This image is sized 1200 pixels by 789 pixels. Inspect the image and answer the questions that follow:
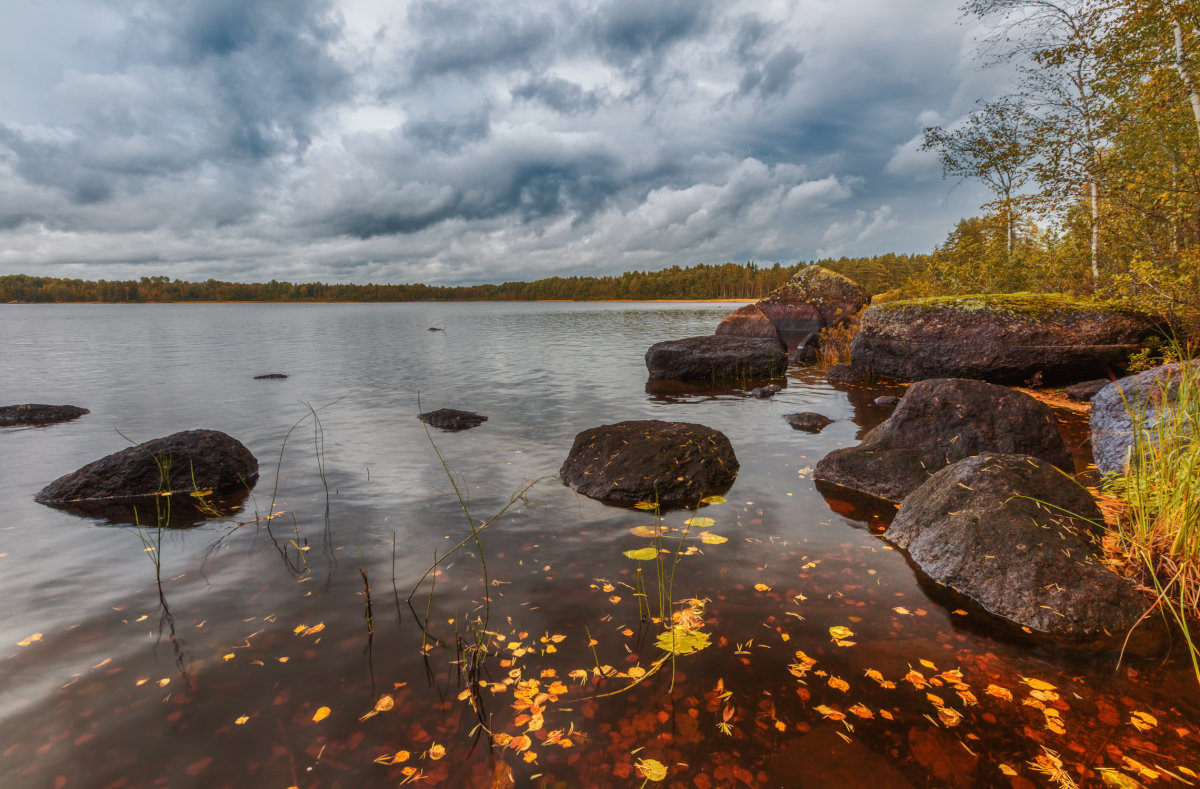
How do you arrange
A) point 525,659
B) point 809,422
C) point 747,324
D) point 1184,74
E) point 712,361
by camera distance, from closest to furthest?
point 525,659 < point 809,422 < point 1184,74 < point 712,361 < point 747,324

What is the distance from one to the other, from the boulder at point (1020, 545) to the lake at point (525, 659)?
0.80ft

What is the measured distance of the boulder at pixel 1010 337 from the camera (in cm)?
1225

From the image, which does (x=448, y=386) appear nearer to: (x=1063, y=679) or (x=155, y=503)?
(x=155, y=503)

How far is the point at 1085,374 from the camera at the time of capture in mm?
12938

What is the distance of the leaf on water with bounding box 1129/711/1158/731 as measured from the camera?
3.02 metres

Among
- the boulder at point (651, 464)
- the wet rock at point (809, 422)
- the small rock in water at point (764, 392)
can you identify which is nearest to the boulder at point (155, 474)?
the boulder at point (651, 464)

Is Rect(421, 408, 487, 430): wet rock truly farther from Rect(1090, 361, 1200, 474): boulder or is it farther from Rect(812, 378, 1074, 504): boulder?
Rect(1090, 361, 1200, 474): boulder

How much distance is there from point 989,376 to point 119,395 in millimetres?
25197

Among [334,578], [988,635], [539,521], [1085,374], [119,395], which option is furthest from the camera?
[119,395]

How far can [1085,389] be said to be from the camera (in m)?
12.1

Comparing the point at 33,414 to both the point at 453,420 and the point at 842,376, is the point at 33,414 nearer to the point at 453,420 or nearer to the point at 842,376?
the point at 453,420

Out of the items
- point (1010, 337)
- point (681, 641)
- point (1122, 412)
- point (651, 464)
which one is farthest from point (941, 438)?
point (1010, 337)

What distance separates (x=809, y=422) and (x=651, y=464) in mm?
5182

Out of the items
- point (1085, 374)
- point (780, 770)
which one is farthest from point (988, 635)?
point (1085, 374)
